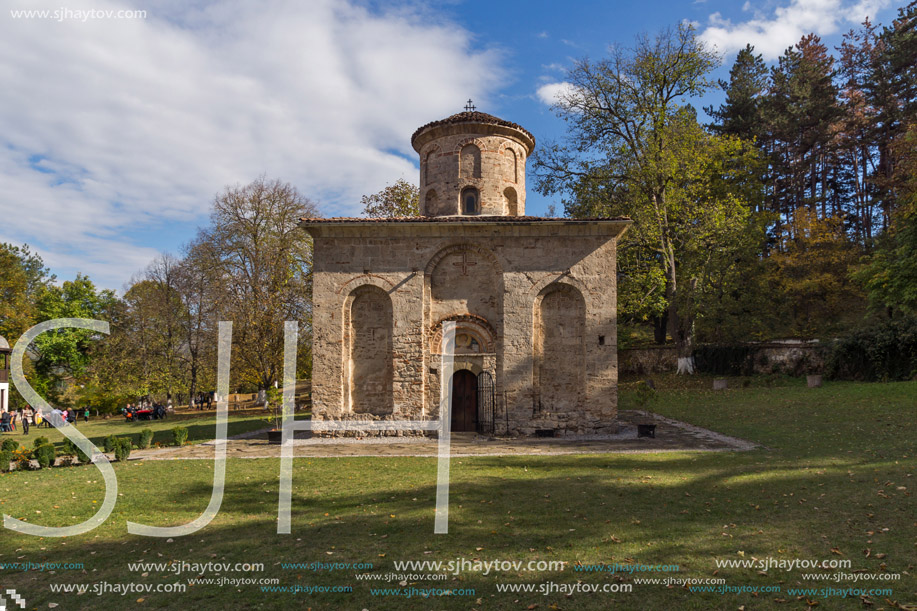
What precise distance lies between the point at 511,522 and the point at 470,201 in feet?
43.8

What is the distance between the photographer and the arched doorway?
16156 millimetres

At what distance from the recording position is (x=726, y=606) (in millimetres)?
4652

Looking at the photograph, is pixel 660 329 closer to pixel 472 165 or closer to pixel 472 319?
pixel 472 165

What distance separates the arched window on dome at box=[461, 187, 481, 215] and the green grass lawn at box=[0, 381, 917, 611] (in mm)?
9551

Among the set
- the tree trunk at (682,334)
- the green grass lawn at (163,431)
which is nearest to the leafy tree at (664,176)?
the tree trunk at (682,334)

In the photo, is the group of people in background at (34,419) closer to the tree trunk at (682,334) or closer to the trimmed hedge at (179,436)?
the trimmed hedge at (179,436)

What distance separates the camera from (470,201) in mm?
18594

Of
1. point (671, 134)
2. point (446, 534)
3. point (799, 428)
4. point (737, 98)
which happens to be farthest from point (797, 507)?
point (737, 98)

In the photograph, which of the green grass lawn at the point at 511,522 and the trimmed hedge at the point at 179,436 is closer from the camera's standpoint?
the green grass lawn at the point at 511,522

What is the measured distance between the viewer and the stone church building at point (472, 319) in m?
15.5

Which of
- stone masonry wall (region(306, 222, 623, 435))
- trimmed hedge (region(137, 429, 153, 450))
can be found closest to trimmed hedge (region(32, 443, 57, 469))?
trimmed hedge (region(137, 429, 153, 450))

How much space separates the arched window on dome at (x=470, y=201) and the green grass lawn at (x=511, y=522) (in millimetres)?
Result: 9551

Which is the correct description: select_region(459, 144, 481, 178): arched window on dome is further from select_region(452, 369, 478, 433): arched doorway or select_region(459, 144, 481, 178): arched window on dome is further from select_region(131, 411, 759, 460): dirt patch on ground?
select_region(131, 411, 759, 460): dirt patch on ground

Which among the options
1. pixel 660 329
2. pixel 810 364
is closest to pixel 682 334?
pixel 810 364
